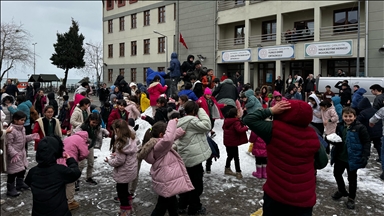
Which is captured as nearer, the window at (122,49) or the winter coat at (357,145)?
the winter coat at (357,145)

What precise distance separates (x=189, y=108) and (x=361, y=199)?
3.72m

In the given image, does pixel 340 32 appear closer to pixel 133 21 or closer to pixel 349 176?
pixel 349 176

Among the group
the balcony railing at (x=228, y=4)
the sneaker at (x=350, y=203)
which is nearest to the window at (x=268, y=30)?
the balcony railing at (x=228, y=4)

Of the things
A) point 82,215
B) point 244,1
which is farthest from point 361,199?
point 244,1

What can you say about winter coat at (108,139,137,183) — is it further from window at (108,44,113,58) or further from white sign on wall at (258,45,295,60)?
window at (108,44,113,58)

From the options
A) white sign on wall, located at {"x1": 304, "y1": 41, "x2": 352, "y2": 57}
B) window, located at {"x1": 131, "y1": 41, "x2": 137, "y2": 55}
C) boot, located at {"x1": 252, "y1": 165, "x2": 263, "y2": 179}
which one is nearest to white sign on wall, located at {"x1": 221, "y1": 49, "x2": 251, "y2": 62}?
white sign on wall, located at {"x1": 304, "y1": 41, "x2": 352, "y2": 57}

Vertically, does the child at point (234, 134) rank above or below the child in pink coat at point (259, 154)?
above

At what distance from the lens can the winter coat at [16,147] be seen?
18.6 feet

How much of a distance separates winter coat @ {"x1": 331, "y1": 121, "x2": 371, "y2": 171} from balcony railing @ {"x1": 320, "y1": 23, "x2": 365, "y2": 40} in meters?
17.6

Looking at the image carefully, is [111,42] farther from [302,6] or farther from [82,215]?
[82,215]

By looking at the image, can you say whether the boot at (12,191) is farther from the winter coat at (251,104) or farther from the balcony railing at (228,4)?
the balcony railing at (228,4)

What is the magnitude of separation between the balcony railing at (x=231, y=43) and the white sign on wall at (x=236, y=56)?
96 centimetres

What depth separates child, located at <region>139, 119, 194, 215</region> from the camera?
4234mm

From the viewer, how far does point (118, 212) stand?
17.1ft
